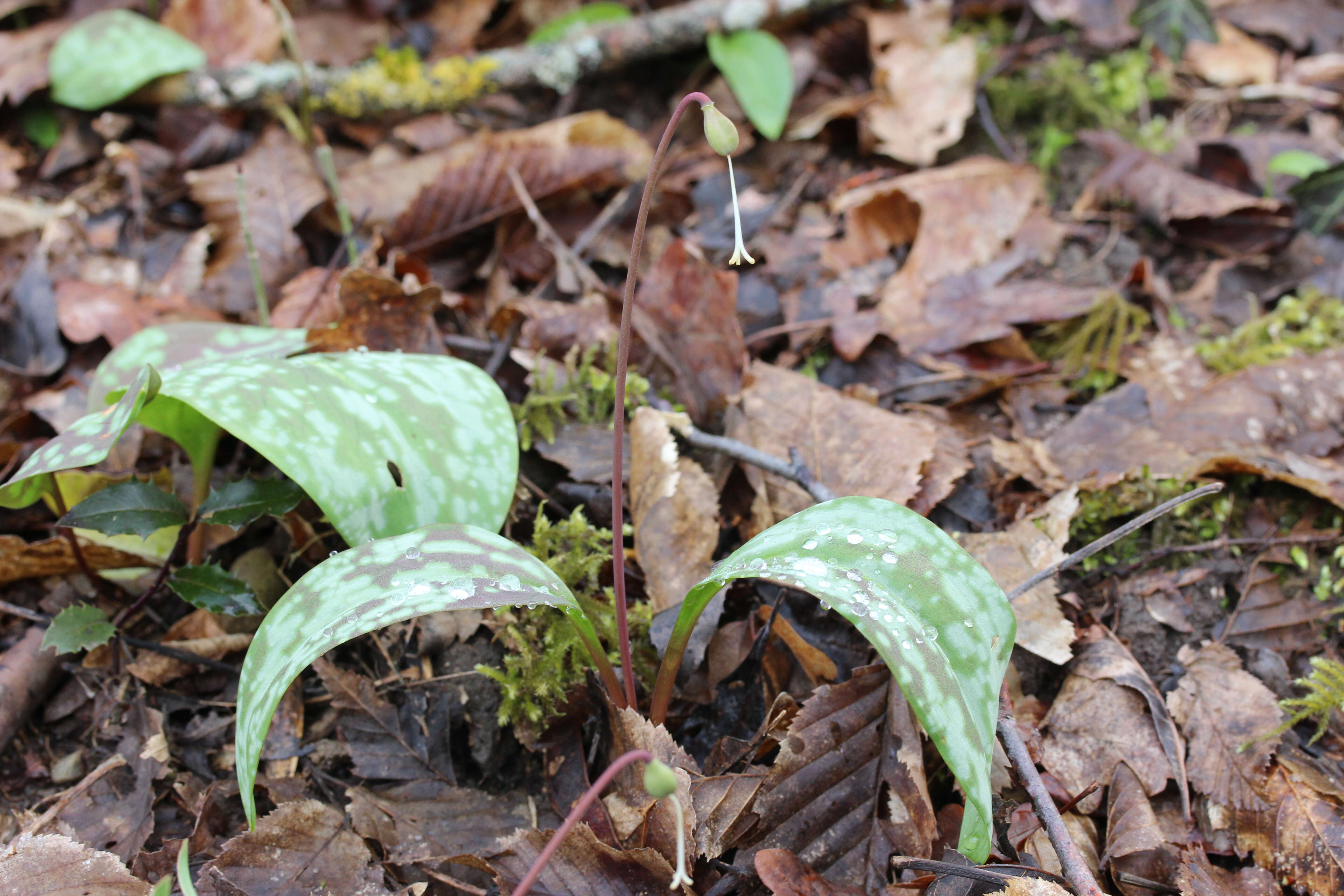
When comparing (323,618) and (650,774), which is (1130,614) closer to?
(650,774)

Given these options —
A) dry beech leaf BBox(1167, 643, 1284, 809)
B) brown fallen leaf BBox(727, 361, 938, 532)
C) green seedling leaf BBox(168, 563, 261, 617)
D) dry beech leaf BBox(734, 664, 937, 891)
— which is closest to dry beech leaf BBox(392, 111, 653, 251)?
brown fallen leaf BBox(727, 361, 938, 532)

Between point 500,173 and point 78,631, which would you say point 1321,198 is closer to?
point 500,173

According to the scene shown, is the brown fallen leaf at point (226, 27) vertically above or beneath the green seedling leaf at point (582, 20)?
above

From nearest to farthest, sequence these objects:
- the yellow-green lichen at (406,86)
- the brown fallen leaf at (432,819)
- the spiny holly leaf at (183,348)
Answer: the brown fallen leaf at (432,819) < the spiny holly leaf at (183,348) < the yellow-green lichen at (406,86)

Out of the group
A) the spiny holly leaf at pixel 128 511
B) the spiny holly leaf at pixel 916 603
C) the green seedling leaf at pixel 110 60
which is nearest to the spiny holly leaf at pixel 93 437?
the spiny holly leaf at pixel 128 511

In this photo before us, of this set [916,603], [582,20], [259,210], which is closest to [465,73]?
[582,20]

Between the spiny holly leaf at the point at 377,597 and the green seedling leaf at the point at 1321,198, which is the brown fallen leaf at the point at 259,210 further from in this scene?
the green seedling leaf at the point at 1321,198
